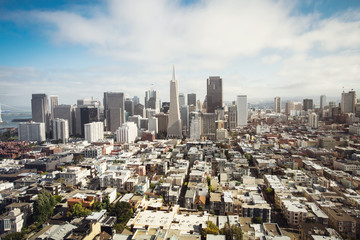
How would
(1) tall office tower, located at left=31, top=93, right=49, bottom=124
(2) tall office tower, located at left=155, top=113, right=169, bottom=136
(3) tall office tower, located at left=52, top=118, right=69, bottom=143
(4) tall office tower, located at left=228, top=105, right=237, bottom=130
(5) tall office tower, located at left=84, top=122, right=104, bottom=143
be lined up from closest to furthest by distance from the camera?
(5) tall office tower, located at left=84, top=122, right=104, bottom=143 → (3) tall office tower, located at left=52, top=118, right=69, bottom=143 → (2) tall office tower, located at left=155, top=113, right=169, bottom=136 → (4) tall office tower, located at left=228, top=105, right=237, bottom=130 → (1) tall office tower, located at left=31, top=93, right=49, bottom=124

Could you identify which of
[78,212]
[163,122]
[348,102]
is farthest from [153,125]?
[348,102]

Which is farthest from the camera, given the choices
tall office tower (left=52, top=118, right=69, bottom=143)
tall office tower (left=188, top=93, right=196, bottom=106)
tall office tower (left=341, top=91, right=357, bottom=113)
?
tall office tower (left=188, top=93, right=196, bottom=106)

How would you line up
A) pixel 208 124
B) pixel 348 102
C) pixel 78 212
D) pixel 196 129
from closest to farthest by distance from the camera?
1. pixel 78 212
2. pixel 196 129
3. pixel 208 124
4. pixel 348 102

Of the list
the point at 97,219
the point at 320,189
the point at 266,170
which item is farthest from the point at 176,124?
the point at 97,219

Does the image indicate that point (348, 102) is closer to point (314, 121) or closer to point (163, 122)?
point (314, 121)

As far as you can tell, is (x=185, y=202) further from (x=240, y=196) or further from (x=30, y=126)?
(x=30, y=126)

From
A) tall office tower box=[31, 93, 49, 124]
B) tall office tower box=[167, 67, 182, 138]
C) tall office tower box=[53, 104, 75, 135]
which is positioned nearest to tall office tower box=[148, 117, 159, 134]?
tall office tower box=[167, 67, 182, 138]

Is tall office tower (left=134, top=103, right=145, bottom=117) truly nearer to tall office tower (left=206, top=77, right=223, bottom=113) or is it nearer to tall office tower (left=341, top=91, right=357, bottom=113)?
tall office tower (left=206, top=77, right=223, bottom=113)
